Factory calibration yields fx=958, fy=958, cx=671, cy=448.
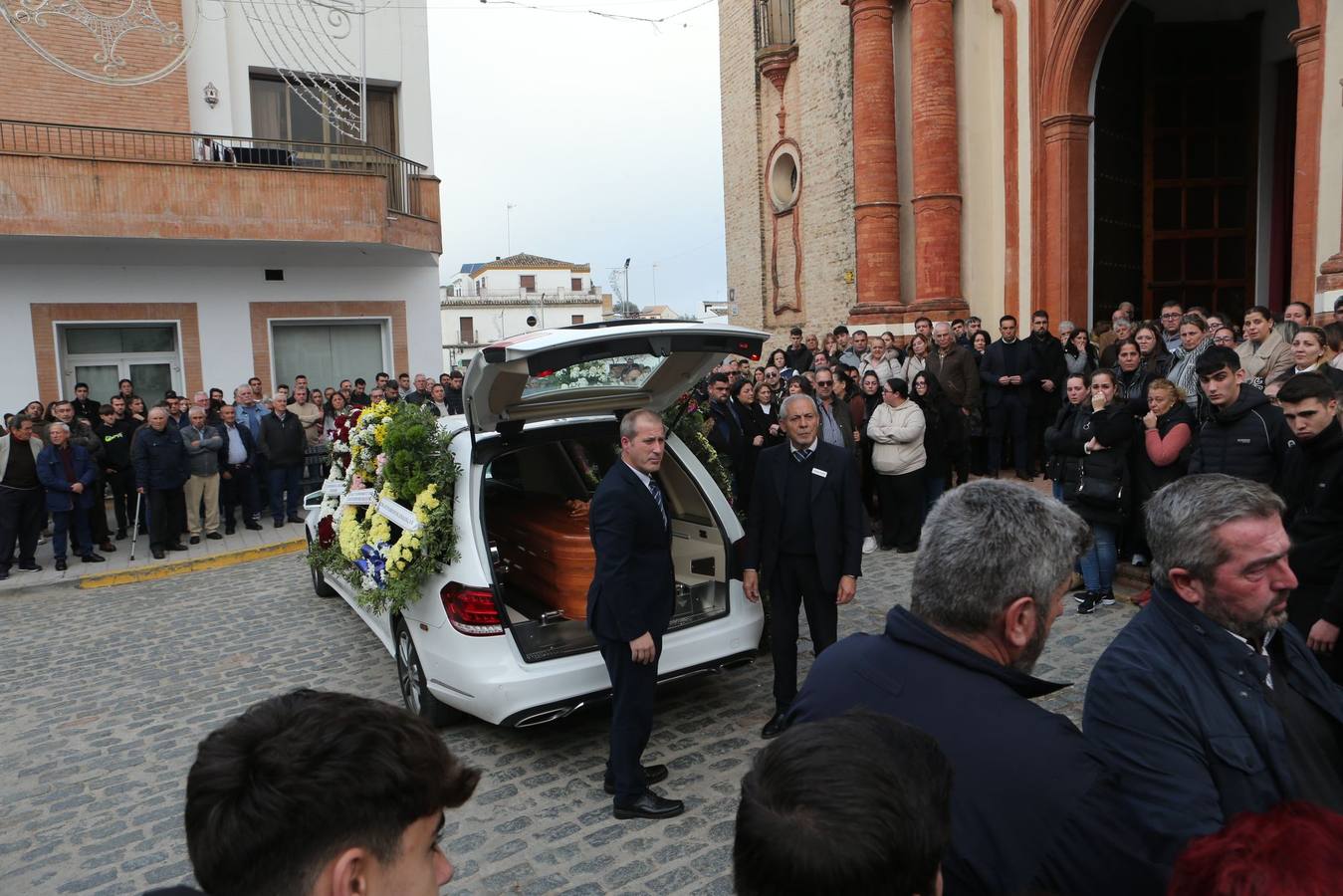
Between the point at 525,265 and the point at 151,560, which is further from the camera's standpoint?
the point at 525,265

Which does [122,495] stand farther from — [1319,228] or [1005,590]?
[1319,228]

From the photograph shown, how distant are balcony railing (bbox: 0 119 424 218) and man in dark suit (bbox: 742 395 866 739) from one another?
13910 millimetres

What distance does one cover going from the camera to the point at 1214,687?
2.26 metres

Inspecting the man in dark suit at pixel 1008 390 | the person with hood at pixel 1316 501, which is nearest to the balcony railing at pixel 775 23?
the man in dark suit at pixel 1008 390

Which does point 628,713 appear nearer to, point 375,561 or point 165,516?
point 375,561

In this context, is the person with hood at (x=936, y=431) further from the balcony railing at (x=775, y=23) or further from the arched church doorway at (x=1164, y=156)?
the balcony railing at (x=775, y=23)

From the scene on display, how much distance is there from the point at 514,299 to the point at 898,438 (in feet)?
243

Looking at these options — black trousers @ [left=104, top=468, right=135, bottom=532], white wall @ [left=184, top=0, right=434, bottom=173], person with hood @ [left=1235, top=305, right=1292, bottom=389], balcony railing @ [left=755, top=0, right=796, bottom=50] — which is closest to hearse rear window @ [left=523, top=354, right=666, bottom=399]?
person with hood @ [left=1235, top=305, right=1292, bottom=389]

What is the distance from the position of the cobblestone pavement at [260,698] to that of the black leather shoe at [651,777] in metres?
0.06

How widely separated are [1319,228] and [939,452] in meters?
5.12

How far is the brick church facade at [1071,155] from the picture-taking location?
48.6 ft

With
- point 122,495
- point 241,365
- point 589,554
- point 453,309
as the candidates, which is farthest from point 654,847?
point 453,309

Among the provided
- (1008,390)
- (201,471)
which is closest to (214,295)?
(201,471)

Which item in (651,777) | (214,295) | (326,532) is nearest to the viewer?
(651,777)
